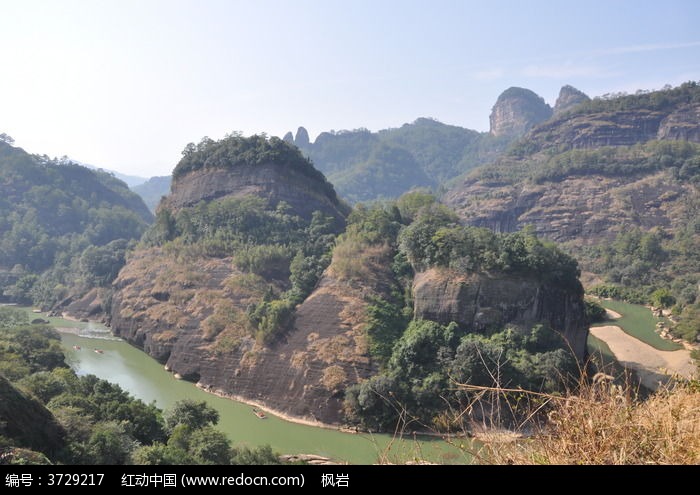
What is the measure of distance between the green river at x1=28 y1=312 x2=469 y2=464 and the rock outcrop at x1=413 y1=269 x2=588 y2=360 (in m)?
5.81

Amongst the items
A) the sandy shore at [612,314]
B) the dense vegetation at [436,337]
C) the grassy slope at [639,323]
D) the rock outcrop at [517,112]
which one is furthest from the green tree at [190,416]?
the rock outcrop at [517,112]

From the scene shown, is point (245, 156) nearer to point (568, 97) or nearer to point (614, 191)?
point (614, 191)

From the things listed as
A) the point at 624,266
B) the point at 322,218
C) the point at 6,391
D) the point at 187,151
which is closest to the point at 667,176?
the point at 624,266

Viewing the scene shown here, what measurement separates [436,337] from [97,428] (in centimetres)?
1247

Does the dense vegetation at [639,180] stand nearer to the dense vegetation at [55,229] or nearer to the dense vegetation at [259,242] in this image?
the dense vegetation at [259,242]

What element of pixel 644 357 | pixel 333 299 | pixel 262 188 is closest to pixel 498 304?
pixel 333 299

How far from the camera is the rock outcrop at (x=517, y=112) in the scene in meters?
132

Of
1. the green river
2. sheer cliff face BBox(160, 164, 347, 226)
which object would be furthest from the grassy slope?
sheer cliff face BBox(160, 164, 347, 226)

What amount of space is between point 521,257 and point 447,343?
499 centimetres

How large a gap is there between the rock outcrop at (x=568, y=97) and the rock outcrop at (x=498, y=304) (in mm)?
108017

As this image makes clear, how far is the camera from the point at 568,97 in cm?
11944

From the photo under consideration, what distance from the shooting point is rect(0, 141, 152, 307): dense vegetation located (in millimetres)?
43531

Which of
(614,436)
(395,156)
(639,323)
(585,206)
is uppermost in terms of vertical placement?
(395,156)
